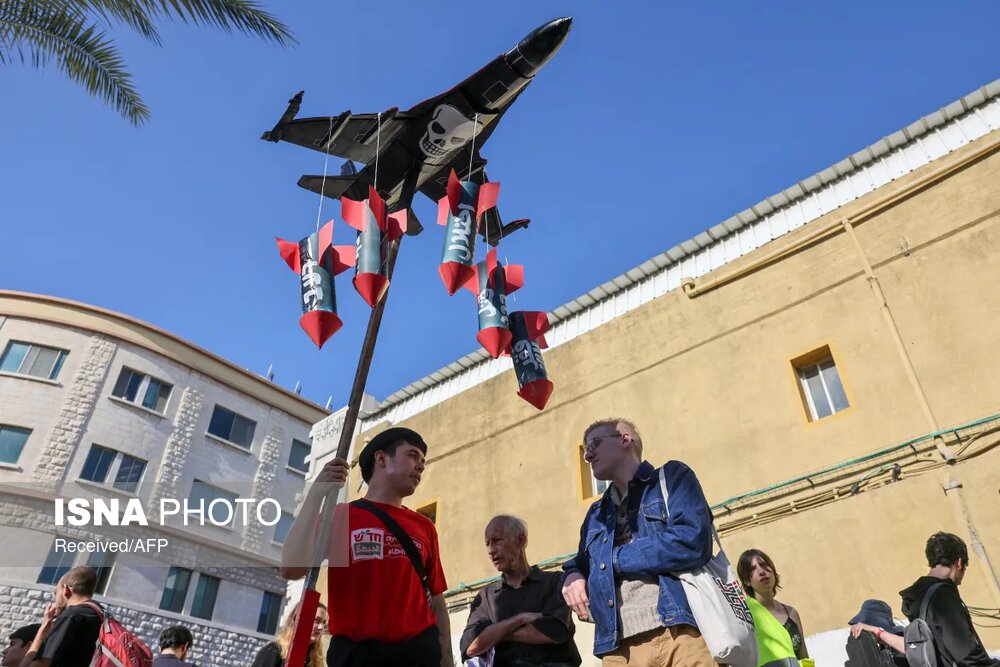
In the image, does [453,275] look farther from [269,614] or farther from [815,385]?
[269,614]

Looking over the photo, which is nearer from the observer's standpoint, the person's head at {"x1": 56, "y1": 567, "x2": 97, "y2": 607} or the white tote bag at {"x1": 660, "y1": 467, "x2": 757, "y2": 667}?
the white tote bag at {"x1": 660, "y1": 467, "x2": 757, "y2": 667}

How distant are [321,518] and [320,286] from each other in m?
2.85

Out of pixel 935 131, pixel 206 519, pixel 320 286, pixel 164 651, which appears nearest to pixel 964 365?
pixel 935 131

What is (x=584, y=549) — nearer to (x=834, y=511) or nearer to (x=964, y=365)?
(x=834, y=511)

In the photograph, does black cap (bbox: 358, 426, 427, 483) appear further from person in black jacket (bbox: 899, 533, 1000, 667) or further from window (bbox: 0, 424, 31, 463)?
window (bbox: 0, 424, 31, 463)

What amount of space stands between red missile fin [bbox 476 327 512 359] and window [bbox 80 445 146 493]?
860 inches

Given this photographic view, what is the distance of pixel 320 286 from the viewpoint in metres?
5.71

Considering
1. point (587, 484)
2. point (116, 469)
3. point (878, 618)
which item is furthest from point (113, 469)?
point (878, 618)

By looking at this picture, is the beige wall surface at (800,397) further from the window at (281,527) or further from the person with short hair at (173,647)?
the window at (281,527)

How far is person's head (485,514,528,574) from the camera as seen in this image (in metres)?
4.52

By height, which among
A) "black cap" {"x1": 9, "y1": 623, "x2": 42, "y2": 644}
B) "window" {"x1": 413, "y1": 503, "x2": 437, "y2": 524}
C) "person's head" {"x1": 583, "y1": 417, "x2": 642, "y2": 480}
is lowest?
"black cap" {"x1": 9, "y1": 623, "x2": 42, "y2": 644}

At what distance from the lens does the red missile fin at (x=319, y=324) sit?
554 centimetres

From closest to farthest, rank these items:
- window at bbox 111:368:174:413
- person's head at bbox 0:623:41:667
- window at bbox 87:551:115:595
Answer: person's head at bbox 0:623:41:667 → window at bbox 87:551:115:595 → window at bbox 111:368:174:413

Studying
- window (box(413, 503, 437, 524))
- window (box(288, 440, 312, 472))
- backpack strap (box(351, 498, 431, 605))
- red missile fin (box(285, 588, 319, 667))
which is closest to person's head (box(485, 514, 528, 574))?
backpack strap (box(351, 498, 431, 605))
